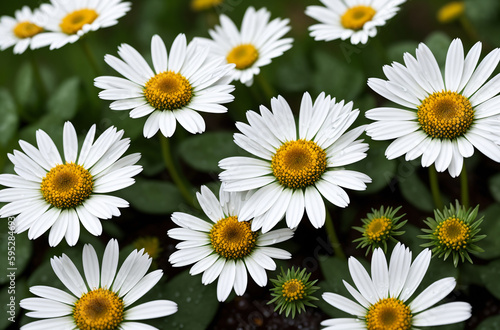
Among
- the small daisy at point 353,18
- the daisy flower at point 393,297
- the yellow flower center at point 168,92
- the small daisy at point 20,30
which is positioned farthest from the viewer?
the small daisy at point 20,30

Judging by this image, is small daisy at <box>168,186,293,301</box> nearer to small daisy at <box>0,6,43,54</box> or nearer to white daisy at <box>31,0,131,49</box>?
white daisy at <box>31,0,131,49</box>

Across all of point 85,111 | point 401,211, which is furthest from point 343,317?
point 85,111

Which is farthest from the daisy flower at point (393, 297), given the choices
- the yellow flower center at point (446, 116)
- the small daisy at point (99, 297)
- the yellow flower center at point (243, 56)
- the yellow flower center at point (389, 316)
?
the yellow flower center at point (243, 56)

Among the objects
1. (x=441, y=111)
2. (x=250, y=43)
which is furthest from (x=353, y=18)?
(x=441, y=111)

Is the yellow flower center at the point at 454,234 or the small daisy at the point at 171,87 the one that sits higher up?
the small daisy at the point at 171,87

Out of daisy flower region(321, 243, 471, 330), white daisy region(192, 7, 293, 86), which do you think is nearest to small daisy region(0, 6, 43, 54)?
white daisy region(192, 7, 293, 86)

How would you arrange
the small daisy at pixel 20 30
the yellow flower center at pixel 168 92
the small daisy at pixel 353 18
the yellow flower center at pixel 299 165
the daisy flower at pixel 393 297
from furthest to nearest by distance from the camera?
the small daisy at pixel 20 30
the small daisy at pixel 353 18
the yellow flower center at pixel 168 92
the yellow flower center at pixel 299 165
the daisy flower at pixel 393 297

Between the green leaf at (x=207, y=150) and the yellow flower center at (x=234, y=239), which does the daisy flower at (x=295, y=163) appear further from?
the green leaf at (x=207, y=150)
